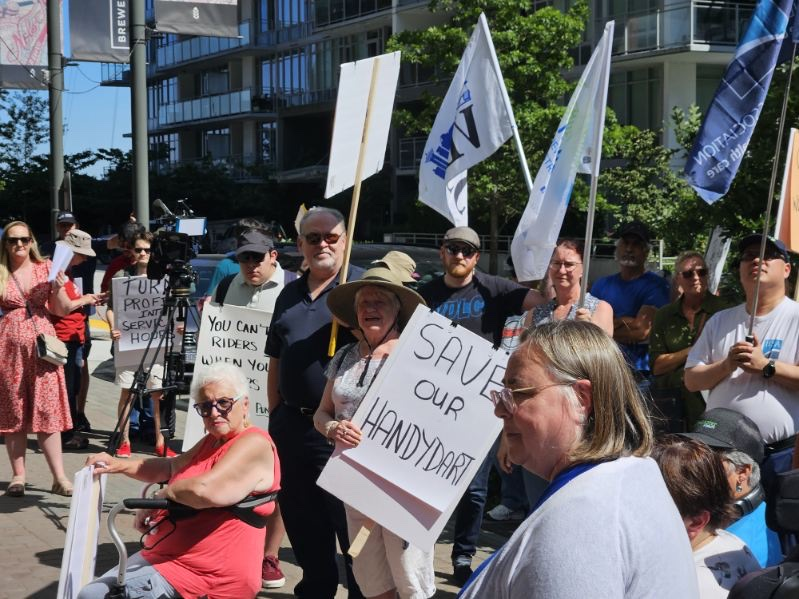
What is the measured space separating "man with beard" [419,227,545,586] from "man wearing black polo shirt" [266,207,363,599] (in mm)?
682

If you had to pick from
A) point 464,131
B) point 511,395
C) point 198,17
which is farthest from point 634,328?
point 198,17

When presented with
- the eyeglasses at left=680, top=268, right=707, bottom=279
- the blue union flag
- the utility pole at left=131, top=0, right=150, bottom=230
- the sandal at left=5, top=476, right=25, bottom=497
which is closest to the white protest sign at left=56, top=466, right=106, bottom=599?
the blue union flag

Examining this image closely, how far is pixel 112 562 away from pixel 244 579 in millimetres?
2030

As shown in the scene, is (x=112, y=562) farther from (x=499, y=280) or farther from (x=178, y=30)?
(x=178, y=30)

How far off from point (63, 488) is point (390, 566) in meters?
3.94

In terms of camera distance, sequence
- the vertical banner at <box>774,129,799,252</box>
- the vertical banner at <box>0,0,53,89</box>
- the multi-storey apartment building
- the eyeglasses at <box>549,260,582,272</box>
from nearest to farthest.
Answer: the eyeglasses at <box>549,260,582,272</box> < the vertical banner at <box>774,129,799,252</box> < the vertical banner at <box>0,0,53,89</box> < the multi-storey apartment building

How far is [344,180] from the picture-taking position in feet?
19.9

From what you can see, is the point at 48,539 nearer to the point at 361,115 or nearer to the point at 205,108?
the point at 361,115

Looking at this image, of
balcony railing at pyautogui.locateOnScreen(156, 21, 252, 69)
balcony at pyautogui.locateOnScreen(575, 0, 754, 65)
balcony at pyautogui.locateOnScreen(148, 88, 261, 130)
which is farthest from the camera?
balcony at pyautogui.locateOnScreen(148, 88, 261, 130)

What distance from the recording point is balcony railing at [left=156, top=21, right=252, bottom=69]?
56656 millimetres

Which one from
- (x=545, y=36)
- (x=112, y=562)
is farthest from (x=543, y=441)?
(x=545, y=36)

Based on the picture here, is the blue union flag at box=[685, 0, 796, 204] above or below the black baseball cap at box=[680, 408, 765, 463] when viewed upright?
above

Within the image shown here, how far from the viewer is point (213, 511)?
190 inches

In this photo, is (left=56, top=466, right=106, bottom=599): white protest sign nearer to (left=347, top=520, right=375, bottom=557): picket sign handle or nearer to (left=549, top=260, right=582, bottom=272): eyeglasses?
(left=347, top=520, right=375, bottom=557): picket sign handle
